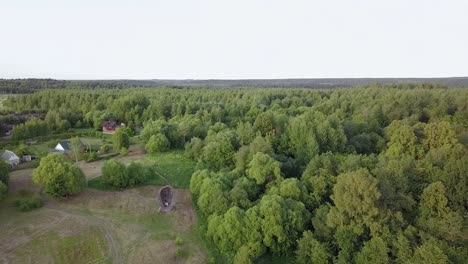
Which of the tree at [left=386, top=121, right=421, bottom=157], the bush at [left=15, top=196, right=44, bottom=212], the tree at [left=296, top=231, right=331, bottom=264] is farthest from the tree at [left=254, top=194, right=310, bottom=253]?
the bush at [left=15, top=196, right=44, bottom=212]

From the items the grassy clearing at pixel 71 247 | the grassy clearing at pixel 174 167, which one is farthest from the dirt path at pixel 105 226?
the grassy clearing at pixel 174 167

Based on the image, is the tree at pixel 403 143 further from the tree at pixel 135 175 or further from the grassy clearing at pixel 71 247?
the grassy clearing at pixel 71 247

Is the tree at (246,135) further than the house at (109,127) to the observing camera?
No

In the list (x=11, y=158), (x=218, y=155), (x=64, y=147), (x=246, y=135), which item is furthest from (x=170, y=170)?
(x=11, y=158)

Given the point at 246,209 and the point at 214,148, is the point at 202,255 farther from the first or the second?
the point at 214,148

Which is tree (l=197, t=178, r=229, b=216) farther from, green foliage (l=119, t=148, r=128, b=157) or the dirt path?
green foliage (l=119, t=148, r=128, b=157)

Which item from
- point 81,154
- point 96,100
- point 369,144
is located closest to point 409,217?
point 369,144
